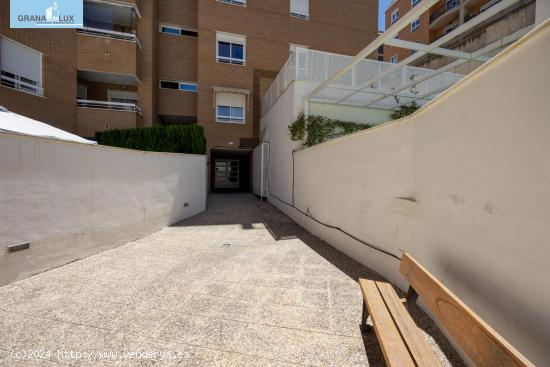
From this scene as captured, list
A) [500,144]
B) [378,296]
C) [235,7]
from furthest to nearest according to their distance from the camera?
[235,7] → [378,296] → [500,144]

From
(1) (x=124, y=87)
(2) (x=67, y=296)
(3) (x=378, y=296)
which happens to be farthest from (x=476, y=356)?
(1) (x=124, y=87)

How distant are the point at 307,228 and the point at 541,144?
5.96 m

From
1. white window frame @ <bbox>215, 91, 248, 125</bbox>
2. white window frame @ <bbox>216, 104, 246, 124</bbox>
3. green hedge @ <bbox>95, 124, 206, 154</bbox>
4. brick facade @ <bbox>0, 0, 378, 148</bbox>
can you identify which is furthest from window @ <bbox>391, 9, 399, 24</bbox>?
green hedge @ <bbox>95, 124, 206, 154</bbox>

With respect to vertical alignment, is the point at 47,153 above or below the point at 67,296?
above

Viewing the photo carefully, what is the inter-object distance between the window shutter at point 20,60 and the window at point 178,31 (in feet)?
22.2

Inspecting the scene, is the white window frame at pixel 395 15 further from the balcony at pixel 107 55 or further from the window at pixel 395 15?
the balcony at pixel 107 55

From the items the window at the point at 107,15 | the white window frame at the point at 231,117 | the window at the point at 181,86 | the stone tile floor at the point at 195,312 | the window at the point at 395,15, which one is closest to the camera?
the stone tile floor at the point at 195,312

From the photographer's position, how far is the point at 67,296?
3.31 meters

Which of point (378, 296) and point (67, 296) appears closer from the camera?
point (378, 296)

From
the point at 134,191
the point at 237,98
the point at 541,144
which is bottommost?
the point at 134,191

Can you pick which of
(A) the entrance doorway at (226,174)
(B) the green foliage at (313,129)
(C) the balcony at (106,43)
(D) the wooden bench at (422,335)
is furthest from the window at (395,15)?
(D) the wooden bench at (422,335)

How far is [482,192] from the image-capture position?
225 cm

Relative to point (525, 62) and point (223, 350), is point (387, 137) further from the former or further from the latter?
point (223, 350)

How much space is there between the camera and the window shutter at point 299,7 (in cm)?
1605
